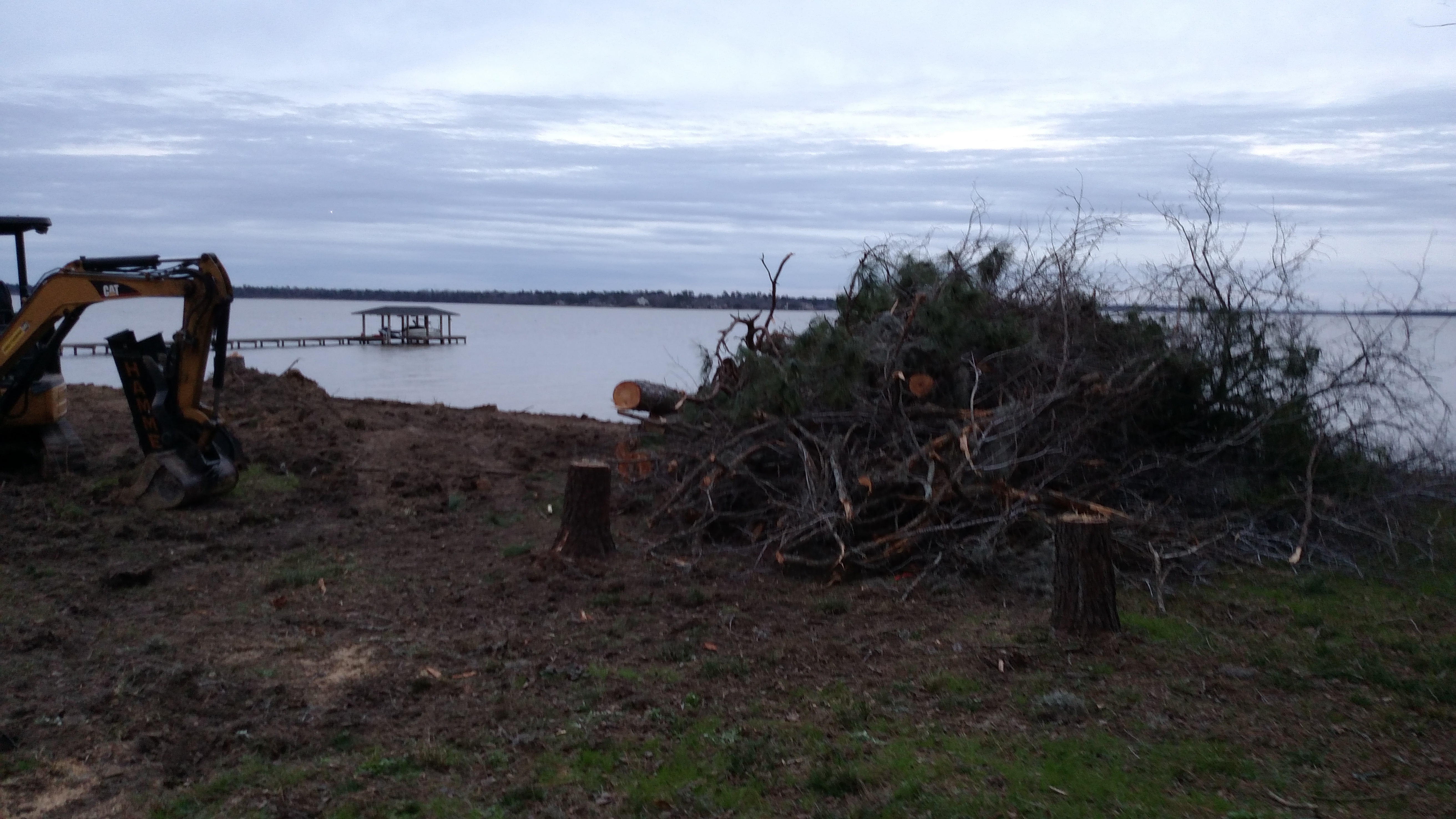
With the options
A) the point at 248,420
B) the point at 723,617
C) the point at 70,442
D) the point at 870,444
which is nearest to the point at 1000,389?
the point at 870,444

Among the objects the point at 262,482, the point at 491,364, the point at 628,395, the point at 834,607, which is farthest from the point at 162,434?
the point at 491,364

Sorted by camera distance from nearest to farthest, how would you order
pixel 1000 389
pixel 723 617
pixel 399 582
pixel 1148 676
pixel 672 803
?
pixel 672 803
pixel 1148 676
pixel 723 617
pixel 399 582
pixel 1000 389

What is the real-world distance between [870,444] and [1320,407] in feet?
12.7

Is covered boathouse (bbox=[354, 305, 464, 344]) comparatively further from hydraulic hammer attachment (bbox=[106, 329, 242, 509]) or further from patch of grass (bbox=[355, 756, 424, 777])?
patch of grass (bbox=[355, 756, 424, 777])

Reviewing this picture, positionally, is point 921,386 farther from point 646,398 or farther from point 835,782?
point 835,782

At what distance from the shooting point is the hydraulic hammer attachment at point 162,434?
35.1ft


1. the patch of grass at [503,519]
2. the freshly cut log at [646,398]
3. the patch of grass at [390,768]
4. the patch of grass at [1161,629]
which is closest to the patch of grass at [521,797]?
the patch of grass at [390,768]

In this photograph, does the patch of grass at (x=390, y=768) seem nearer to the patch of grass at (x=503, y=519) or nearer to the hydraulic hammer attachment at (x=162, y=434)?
the patch of grass at (x=503, y=519)

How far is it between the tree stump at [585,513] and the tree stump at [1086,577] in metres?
3.88

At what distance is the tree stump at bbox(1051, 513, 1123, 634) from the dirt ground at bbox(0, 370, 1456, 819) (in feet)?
0.53

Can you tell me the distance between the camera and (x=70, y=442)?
38.0 feet

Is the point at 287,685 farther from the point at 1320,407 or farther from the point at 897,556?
the point at 1320,407

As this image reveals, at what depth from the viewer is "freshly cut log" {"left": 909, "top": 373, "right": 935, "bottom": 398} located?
954cm

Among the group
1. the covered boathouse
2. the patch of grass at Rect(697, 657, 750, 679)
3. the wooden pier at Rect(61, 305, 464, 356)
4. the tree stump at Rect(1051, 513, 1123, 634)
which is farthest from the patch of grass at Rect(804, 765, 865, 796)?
the covered boathouse
